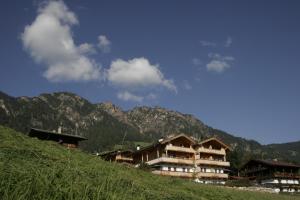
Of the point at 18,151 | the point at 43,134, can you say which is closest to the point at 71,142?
the point at 43,134

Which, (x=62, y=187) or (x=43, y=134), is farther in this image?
(x=43, y=134)

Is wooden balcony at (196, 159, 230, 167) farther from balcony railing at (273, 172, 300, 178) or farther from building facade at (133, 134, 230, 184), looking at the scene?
balcony railing at (273, 172, 300, 178)

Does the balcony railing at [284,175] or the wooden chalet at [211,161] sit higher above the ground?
the wooden chalet at [211,161]

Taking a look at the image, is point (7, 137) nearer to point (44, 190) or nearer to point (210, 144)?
point (44, 190)

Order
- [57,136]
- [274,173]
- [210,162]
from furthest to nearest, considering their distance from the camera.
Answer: [274,173] → [210,162] → [57,136]

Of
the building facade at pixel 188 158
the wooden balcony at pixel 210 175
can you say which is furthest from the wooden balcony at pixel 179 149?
the wooden balcony at pixel 210 175

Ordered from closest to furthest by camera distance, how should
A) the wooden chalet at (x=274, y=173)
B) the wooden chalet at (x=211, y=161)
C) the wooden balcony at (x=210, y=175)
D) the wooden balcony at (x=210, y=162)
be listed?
1. the wooden balcony at (x=210, y=175)
2. the wooden chalet at (x=211, y=161)
3. the wooden balcony at (x=210, y=162)
4. the wooden chalet at (x=274, y=173)

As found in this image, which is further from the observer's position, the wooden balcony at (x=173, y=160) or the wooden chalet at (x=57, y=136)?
the wooden balcony at (x=173, y=160)

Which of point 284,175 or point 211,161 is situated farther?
point 284,175

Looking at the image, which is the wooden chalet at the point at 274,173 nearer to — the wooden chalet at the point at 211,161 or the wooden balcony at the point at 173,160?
the wooden chalet at the point at 211,161

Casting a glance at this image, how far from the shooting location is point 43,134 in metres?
70.1

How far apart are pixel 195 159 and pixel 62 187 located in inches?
3187

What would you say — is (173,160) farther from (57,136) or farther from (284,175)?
(284,175)

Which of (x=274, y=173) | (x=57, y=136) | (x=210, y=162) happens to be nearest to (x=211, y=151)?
(x=210, y=162)
